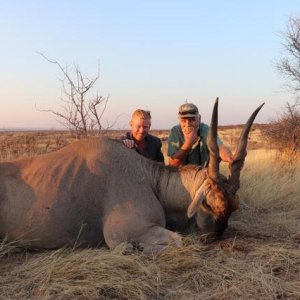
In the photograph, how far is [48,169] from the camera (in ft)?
15.3

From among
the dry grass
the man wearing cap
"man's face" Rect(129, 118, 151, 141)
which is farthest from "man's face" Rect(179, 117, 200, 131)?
the dry grass

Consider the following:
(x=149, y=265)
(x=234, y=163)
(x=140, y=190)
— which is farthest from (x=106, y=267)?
(x=234, y=163)

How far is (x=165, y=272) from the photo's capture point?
3789mm

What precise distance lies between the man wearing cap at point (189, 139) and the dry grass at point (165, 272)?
1.16 m

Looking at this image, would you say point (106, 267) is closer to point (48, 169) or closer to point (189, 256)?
point (189, 256)

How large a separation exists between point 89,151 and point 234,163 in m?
1.39

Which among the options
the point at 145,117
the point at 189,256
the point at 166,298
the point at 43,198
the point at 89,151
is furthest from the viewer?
the point at 145,117

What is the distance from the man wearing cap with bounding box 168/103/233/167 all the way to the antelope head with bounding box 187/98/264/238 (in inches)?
30.3

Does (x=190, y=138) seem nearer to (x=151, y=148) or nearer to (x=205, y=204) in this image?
(x=151, y=148)

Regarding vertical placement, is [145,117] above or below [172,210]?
above

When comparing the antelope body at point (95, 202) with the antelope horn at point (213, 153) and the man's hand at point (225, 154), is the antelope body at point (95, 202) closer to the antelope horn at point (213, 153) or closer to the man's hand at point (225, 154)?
the antelope horn at point (213, 153)

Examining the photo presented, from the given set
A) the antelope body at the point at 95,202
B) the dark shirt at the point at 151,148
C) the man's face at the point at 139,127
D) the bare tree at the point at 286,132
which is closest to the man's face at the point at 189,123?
the man's face at the point at 139,127

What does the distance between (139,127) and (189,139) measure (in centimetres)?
65

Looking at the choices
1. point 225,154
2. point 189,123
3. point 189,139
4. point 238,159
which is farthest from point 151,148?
point 238,159
